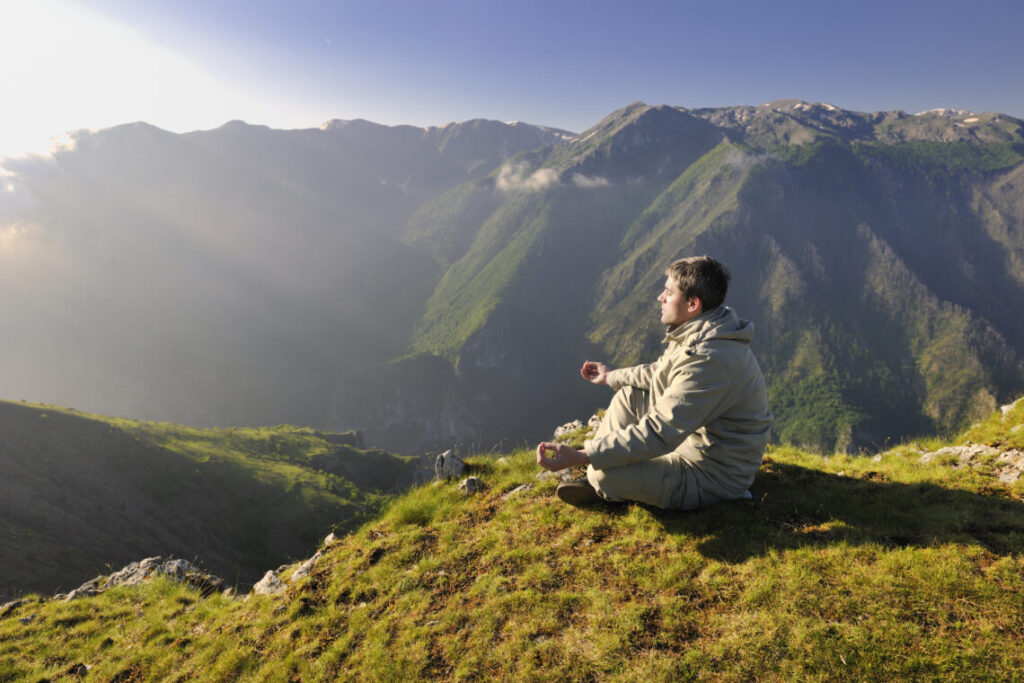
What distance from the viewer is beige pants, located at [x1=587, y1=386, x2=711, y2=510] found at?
6.41 m

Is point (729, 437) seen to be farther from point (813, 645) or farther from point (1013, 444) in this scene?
point (1013, 444)

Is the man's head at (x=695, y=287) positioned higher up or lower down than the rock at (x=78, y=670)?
higher up

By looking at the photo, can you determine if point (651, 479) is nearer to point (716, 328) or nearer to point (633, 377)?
point (633, 377)

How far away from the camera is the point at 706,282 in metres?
5.85

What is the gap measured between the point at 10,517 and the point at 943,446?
2752 inches

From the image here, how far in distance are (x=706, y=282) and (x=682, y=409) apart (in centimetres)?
184

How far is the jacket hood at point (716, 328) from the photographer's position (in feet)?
18.0

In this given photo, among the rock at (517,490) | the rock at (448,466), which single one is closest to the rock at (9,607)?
the rock at (448,466)

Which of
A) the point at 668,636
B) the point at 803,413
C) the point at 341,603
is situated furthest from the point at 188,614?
the point at 803,413

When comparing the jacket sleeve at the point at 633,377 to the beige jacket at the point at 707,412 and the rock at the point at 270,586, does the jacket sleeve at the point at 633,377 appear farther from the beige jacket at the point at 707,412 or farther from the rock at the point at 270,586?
the rock at the point at 270,586

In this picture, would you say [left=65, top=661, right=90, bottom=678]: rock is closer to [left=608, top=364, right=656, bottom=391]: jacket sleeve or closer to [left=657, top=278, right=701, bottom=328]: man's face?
[left=608, top=364, right=656, bottom=391]: jacket sleeve

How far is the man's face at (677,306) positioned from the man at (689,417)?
1 cm

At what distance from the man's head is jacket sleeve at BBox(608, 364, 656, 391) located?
1154 mm

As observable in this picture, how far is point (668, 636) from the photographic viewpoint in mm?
4844
